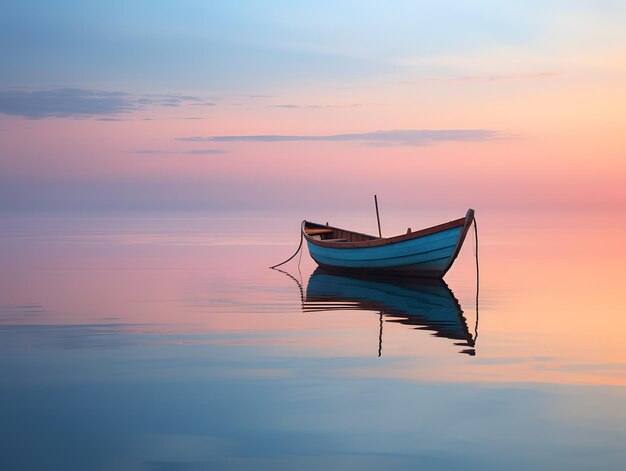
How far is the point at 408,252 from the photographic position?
84.9 ft

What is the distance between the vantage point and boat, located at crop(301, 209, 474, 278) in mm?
24469

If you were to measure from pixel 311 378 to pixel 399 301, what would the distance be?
10370 mm

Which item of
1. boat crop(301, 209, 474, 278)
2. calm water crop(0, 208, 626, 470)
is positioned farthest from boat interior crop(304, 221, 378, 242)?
calm water crop(0, 208, 626, 470)

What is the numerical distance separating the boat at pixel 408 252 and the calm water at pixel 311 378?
1803mm

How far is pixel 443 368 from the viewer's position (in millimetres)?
11719

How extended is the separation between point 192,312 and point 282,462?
1153 cm

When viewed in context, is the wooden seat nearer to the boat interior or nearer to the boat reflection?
the boat interior

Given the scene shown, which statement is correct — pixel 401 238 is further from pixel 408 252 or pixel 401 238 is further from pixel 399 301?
pixel 399 301

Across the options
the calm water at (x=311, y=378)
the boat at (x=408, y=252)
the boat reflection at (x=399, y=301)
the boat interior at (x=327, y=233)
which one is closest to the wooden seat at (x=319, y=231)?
the boat interior at (x=327, y=233)

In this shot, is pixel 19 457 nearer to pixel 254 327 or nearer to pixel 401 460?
pixel 401 460

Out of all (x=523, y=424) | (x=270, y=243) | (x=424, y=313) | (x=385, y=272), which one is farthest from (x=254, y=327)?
(x=270, y=243)

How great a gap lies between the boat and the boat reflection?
0.47 metres

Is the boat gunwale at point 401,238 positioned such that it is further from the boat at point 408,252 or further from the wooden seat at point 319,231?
the wooden seat at point 319,231

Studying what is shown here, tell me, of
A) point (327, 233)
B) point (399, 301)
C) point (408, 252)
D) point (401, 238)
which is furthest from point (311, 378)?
point (327, 233)
